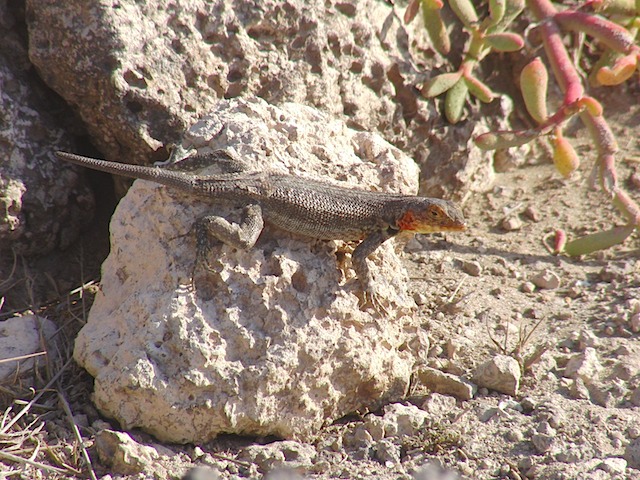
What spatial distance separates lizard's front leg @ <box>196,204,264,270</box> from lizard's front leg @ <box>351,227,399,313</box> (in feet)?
1.78

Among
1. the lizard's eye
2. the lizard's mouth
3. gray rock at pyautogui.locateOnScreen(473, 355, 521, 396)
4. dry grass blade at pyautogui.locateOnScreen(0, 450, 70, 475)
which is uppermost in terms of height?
the lizard's eye

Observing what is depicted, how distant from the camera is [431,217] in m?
4.13

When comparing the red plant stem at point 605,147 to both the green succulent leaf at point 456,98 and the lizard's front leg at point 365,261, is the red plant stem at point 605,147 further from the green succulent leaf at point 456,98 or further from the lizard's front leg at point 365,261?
the lizard's front leg at point 365,261

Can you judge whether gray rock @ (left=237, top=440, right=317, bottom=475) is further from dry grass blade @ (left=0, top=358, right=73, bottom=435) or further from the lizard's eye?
the lizard's eye

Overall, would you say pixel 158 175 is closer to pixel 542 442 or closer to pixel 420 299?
pixel 420 299

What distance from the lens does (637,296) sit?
15.5ft

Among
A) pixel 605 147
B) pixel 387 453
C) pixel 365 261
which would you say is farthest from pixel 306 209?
pixel 605 147

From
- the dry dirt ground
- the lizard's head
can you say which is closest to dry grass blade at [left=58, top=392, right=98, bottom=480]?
the dry dirt ground

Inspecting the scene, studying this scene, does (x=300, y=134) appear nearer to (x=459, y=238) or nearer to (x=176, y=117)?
(x=176, y=117)

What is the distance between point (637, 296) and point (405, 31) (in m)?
2.50

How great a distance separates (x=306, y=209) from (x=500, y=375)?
136 cm

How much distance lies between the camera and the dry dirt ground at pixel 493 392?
344cm

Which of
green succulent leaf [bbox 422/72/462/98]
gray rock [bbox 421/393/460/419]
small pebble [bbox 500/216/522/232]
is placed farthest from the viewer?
small pebble [bbox 500/216/522/232]

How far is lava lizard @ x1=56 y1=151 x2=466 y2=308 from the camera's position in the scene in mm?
3834
